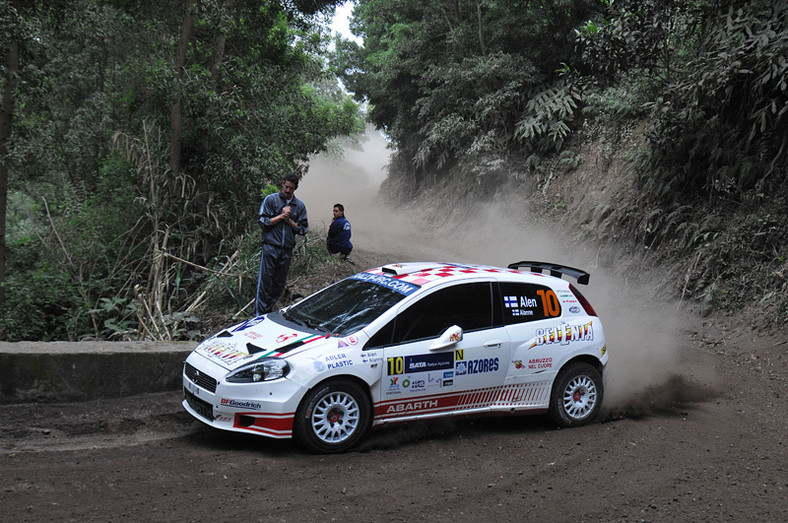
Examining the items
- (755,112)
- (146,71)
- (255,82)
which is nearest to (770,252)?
(755,112)

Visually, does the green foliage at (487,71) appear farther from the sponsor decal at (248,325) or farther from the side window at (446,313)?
the sponsor decal at (248,325)

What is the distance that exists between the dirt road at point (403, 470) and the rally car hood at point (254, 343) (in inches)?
29.0

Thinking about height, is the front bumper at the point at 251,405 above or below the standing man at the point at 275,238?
below

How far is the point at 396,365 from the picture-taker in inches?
220

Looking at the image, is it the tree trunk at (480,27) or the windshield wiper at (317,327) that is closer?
the windshield wiper at (317,327)

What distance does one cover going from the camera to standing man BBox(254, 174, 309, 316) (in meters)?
8.47

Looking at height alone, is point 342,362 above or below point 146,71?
below

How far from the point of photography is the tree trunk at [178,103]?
1333cm

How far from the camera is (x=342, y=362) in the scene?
17.5ft

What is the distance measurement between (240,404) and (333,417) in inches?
30.1

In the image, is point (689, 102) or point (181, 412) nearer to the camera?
point (181, 412)

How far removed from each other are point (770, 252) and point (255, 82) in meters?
11.0

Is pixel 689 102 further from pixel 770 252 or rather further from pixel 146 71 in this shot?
pixel 146 71

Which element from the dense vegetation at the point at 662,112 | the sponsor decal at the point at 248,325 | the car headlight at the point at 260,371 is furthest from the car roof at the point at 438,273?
the dense vegetation at the point at 662,112
